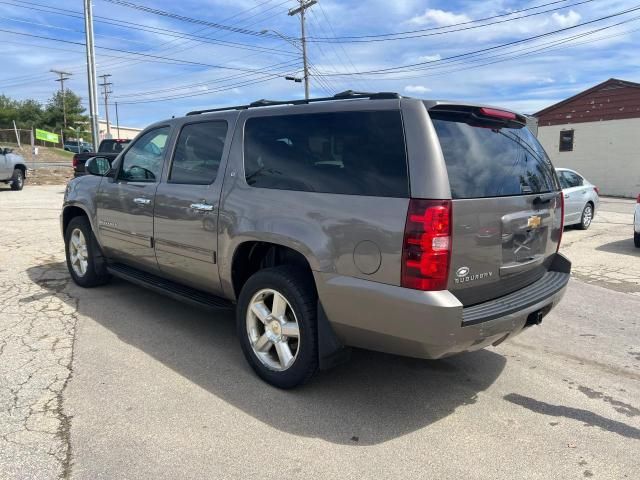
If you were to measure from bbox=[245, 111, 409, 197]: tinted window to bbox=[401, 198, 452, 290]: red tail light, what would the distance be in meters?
0.18

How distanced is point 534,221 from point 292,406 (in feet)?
6.63

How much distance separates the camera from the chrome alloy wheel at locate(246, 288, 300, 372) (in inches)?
138

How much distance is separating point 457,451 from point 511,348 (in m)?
1.80

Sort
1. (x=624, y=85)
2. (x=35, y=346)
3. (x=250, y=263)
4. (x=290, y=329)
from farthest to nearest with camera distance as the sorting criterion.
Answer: (x=624, y=85)
(x=35, y=346)
(x=250, y=263)
(x=290, y=329)

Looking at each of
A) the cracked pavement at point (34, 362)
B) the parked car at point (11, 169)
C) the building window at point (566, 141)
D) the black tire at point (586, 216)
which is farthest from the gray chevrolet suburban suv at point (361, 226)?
the building window at point (566, 141)

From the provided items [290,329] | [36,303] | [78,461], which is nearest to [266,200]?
[290,329]

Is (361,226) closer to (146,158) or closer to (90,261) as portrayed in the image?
(146,158)

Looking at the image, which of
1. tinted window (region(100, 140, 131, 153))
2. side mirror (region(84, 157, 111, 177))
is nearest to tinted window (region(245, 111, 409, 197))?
side mirror (region(84, 157, 111, 177))

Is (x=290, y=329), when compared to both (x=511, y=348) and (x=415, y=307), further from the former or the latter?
(x=511, y=348)

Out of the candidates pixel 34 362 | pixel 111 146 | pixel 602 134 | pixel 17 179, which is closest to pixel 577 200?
pixel 34 362

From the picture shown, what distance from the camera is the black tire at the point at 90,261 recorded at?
5.75 metres

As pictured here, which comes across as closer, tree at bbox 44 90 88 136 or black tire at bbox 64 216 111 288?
black tire at bbox 64 216 111 288

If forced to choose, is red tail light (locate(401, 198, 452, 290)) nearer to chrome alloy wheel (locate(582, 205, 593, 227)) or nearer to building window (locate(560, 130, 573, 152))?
chrome alloy wheel (locate(582, 205, 593, 227))

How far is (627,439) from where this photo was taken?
3.01 meters
